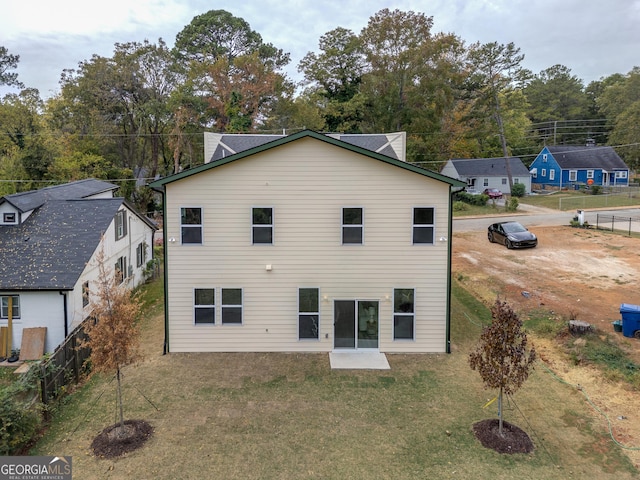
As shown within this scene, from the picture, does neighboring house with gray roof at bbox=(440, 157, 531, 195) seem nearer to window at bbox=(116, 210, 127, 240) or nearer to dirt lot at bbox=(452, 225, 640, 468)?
dirt lot at bbox=(452, 225, 640, 468)

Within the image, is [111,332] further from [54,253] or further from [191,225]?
[54,253]

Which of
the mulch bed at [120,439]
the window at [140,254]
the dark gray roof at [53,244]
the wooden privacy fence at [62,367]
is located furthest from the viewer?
the window at [140,254]

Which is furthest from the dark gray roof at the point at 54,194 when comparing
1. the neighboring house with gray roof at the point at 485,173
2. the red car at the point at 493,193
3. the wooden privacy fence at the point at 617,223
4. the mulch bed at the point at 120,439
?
the neighboring house with gray roof at the point at 485,173

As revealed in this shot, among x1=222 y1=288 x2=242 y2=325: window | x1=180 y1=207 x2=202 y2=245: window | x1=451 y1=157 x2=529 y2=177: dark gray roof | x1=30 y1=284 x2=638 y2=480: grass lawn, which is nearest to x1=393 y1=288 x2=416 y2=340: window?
x1=30 y1=284 x2=638 y2=480: grass lawn

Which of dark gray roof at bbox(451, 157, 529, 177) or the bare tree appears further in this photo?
dark gray roof at bbox(451, 157, 529, 177)

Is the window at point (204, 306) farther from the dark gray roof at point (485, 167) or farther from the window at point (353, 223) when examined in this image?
the dark gray roof at point (485, 167)

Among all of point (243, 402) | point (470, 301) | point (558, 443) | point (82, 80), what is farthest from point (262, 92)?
point (558, 443)

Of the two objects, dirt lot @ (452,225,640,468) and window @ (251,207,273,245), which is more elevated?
window @ (251,207,273,245)
